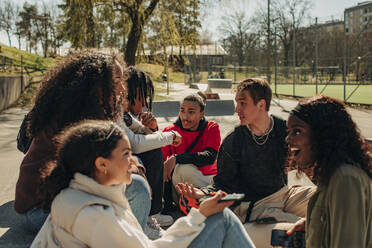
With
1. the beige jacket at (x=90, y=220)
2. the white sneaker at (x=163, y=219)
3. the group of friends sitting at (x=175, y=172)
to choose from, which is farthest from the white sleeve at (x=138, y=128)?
the beige jacket at (x=90, y=220)

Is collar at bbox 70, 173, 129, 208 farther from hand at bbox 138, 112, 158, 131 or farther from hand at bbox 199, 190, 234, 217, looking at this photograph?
hand at bbox 138, 112, 158, 131

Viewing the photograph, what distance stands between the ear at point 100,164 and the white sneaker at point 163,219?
2081 millimetres

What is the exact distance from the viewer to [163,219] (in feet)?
12.4

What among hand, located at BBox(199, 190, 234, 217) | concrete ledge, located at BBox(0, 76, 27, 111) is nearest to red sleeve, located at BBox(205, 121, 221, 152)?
hand, located at BBox(199, 190, 234, 217)

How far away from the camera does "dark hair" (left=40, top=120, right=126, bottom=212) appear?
1.74 meters

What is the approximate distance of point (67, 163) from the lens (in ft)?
5.82

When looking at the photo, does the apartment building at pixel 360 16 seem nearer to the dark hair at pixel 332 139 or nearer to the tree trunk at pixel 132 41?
the tree trunk at pixel 132 41

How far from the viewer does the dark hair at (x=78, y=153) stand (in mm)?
1744

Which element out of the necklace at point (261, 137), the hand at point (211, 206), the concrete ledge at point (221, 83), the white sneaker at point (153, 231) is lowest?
the white sneaker at point (153, 231)

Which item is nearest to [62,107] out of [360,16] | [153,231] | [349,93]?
[153,231]

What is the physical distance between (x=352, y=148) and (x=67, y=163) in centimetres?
139

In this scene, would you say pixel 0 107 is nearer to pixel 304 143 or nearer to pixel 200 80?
pixel 304 143

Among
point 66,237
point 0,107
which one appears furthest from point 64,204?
point 0,107

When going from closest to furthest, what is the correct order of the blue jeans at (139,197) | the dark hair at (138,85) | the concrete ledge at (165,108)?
the blue jeans at (139,197) → the dark hair at (138,85) → the concrete ledge at (165,108)
